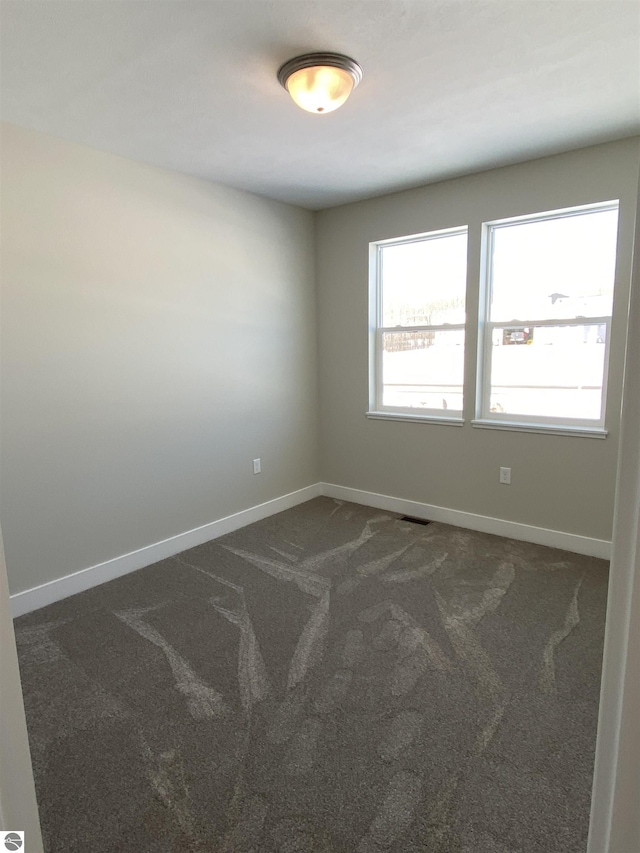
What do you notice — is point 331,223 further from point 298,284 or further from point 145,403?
point 145,403

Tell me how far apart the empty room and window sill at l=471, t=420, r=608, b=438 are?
0.02 meters

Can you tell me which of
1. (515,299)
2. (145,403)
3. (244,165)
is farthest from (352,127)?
(145,403)

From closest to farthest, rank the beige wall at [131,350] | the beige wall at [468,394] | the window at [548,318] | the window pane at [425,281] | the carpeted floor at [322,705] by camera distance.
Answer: the carpeted floor at [322,705]
the beige wall at [131,350]
the beige wall at [468,394]
the window at [548,318]
the window pane at [425,281]

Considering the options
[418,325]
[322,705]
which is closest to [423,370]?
[418,325]

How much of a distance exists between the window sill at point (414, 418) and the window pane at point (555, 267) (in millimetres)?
820

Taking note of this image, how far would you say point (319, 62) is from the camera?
198cm

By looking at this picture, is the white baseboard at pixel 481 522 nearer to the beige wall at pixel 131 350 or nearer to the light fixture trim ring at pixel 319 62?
the beige wall at pixel 131 350

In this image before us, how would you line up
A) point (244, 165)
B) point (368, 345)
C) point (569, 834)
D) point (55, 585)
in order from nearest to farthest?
1. point (569, 834)
2. point (55, 585)
3. point (244, 165)
4. point (368, 345)

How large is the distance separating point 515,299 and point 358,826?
3.19m

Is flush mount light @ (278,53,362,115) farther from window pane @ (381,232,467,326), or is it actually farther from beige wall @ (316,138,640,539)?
window pane @ (381,232,467,326)

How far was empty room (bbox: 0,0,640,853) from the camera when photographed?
1612mm

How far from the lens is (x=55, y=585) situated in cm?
289

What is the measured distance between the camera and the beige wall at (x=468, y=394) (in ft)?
10.1

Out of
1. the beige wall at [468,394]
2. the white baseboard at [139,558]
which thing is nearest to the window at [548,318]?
the beige wall at [468,394]
